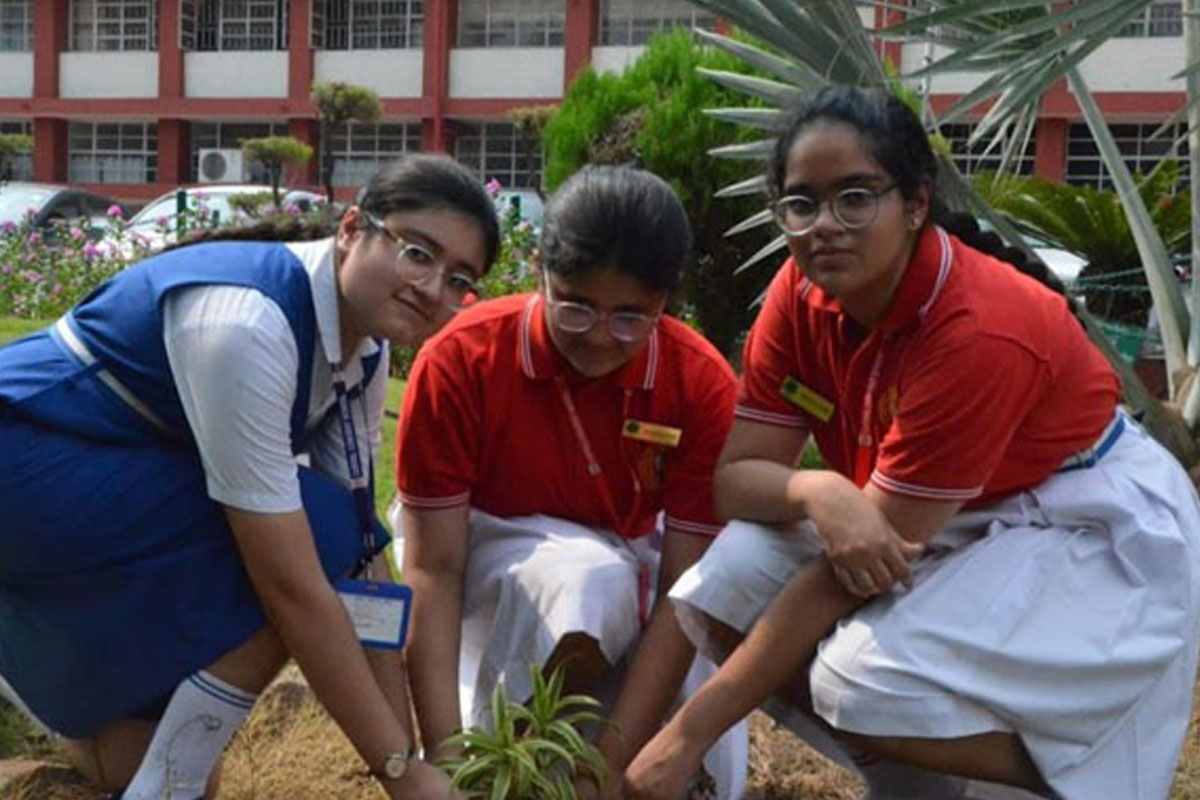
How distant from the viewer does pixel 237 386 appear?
7.91 feet

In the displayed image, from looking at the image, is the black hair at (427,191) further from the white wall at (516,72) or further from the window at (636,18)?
the white wall at (516,72)

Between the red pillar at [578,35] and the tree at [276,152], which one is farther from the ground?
the red pillar at [578,35]

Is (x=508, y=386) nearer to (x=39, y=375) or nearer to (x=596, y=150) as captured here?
(x=39, y=375)

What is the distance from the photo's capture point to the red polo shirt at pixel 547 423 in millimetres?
2854

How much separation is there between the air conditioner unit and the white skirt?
77.9 ft

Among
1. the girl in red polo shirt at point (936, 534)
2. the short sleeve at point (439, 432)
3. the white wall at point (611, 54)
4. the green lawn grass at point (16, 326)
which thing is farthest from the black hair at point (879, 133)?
the white wall at point (611, 54)

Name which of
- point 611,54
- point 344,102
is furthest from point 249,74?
point 344,102

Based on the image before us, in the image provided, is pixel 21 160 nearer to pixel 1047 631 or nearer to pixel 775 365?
pixel 775 365

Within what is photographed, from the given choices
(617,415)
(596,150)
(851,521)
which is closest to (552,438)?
(617,415)

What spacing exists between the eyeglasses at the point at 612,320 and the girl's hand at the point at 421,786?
2.25 feet

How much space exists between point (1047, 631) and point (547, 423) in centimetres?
87

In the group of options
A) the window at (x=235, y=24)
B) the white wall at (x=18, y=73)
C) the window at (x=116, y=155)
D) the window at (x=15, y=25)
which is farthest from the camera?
the window at (x=15, y=25)

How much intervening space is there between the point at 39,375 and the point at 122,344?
0.46 feet

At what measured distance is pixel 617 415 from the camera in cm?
290
